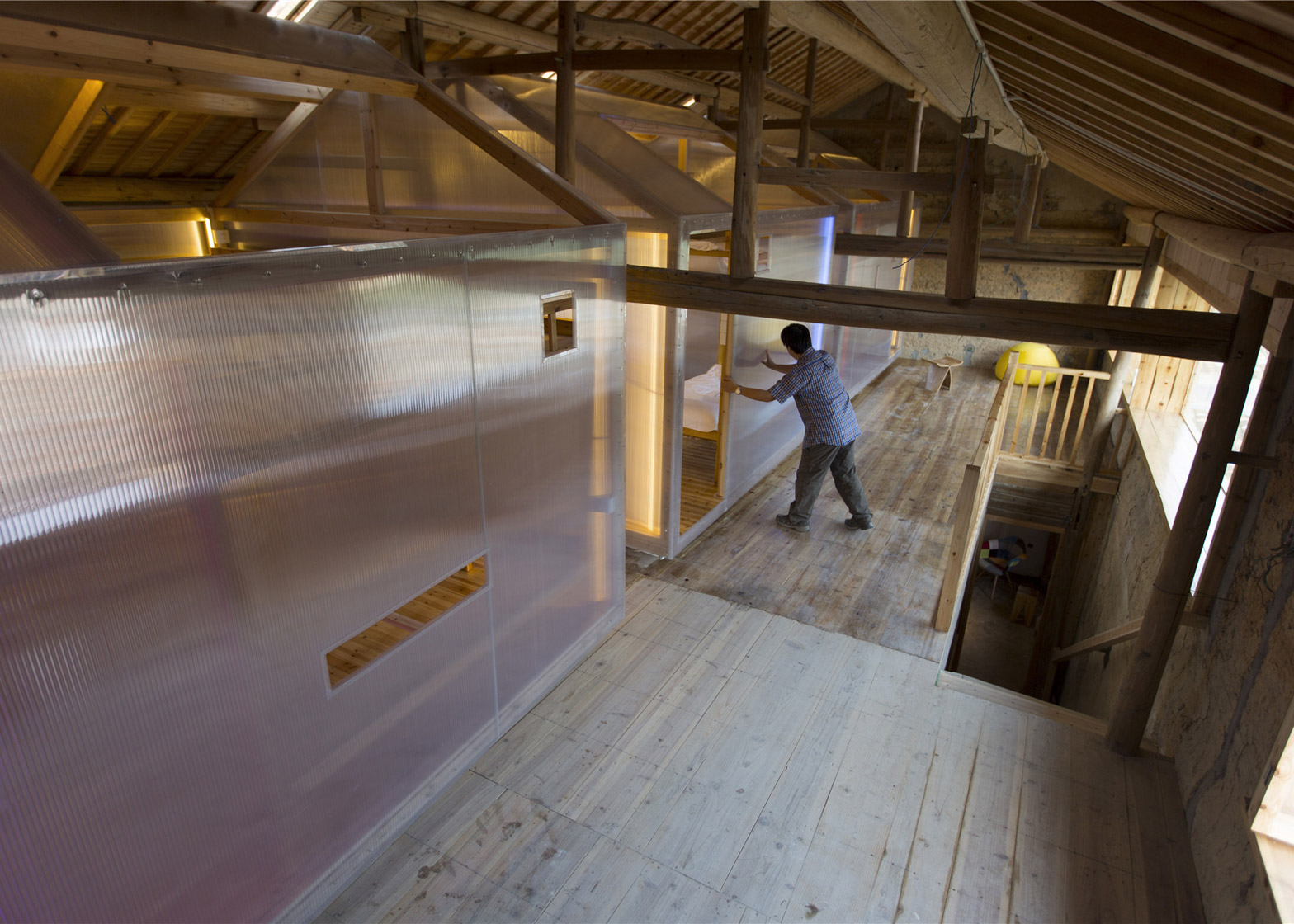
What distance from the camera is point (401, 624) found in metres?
3.18

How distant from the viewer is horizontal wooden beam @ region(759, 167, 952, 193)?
4.27 metres

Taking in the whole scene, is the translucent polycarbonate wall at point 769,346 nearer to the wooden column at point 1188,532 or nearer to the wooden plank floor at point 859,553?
the wooden plank floor at point 859,553

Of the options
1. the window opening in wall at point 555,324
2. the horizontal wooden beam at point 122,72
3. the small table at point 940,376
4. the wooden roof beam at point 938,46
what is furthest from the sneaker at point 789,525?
the small table at point 940,376

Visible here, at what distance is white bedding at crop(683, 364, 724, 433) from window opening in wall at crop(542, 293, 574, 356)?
2940mm

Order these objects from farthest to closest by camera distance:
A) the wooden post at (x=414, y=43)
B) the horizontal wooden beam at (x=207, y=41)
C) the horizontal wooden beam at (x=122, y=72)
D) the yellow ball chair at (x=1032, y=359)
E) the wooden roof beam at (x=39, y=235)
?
1. the yellow ball chair at (x=1032, y=359)
2. the wooden post at (x=414, y=43)
3. the horizontal wooden beam at (x=122, y=72)
4. the horizontal wooden beam at (x=207, y=41)
5. the wooden roof beam at (x=39, y=235)

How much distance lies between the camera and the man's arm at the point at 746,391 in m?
5.44

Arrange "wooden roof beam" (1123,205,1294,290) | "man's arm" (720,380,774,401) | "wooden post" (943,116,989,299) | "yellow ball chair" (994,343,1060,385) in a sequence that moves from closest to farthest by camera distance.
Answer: "wooden roof beam" (1123,205,1294,290) → "wooden post" (943,116,989,299) → "man's arm" (720,380,774,401) → "yellow ball chair" (994,343,1060,385)

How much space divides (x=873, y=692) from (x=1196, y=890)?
1.57 metres

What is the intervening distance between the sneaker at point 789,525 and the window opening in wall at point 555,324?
114 inches

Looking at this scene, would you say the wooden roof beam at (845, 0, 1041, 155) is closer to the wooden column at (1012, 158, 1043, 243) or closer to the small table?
the wooden column at (1012, 158, 1043, 243)

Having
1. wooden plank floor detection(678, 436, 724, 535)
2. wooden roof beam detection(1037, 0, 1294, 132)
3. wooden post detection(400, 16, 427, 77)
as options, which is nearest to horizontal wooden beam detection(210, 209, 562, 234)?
wooden post detection(400, 16, 427, 77)

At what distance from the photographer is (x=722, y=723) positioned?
3.89 meters

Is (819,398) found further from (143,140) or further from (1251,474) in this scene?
(143,140)

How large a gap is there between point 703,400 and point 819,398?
161 cm
